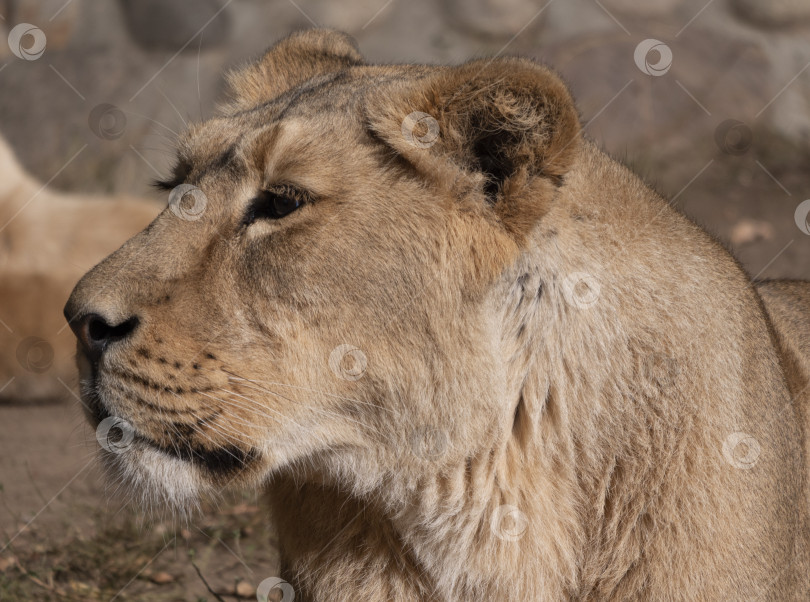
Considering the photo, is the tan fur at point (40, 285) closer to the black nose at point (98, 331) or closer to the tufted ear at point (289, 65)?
the tufted ear at point (289, 65)

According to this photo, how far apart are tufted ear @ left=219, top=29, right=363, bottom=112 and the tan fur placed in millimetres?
2867

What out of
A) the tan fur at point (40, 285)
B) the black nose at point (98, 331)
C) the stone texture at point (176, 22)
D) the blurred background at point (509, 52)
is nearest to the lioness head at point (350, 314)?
the black nose at point (98, 331)

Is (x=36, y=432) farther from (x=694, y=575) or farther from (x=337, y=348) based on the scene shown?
(x=694, y=575)

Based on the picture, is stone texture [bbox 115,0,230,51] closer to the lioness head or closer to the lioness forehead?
the lioness forehead

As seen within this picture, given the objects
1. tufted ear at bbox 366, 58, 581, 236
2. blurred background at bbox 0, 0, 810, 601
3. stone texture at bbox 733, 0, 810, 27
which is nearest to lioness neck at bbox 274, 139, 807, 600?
tufted ear at bbox 366, 58, 581, 236

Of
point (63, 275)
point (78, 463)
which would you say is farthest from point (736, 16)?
point (78, 463)

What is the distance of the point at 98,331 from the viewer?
2.33m

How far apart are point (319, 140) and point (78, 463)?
10.4 ft

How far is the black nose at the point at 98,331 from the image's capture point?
90.9 inches

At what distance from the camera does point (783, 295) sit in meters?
3.46

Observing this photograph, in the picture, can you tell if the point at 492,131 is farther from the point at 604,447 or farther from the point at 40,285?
the point at 40,285

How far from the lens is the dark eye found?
2.36 metres

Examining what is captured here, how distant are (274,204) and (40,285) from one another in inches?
150

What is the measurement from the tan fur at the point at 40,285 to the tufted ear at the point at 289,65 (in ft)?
9.41
